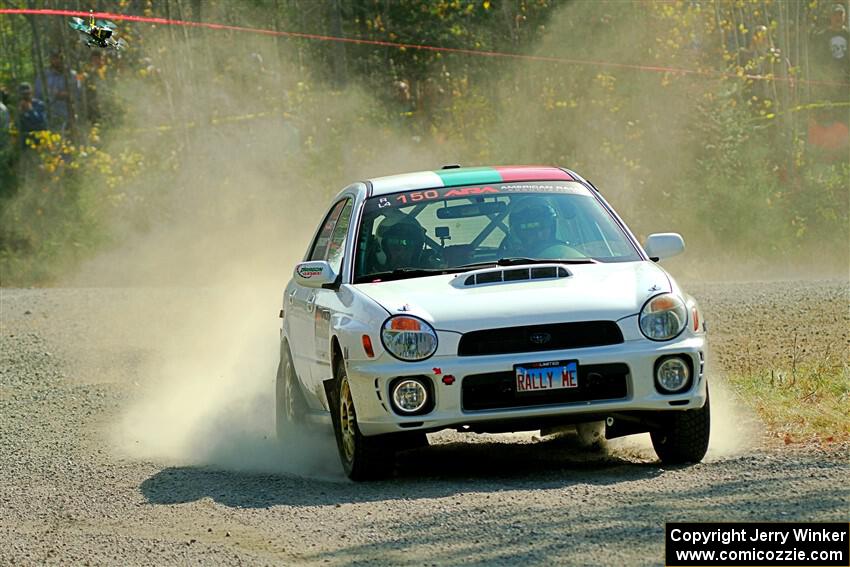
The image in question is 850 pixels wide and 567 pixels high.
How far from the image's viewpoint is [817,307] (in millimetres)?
16312

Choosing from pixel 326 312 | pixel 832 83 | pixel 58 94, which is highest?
pixel 58 94

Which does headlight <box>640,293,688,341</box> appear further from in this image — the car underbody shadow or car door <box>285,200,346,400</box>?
car door <box>285,200,346,400</box>

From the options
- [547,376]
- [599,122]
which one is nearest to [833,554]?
[547,376]

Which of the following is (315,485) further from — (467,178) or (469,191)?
(467,178)

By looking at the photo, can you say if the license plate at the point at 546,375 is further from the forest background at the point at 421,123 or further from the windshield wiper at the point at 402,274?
the forest background at the point at 421,123

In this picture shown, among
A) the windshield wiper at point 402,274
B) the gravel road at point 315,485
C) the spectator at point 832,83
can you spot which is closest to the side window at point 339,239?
the windshield wiper at point 402,274

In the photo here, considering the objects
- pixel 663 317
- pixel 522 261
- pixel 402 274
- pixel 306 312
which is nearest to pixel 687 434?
pixel 663 317

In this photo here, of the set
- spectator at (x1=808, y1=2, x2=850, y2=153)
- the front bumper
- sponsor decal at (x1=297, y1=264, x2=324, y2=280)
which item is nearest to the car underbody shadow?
the front bumper

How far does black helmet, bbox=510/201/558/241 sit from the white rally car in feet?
0.04

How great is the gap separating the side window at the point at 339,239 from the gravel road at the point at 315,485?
3.71ft

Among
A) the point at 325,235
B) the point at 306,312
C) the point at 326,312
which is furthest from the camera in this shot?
the point at 325,235

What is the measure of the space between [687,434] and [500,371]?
1.07m

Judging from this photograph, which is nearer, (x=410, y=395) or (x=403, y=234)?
(x=410, y=395)

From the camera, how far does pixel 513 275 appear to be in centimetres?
804
